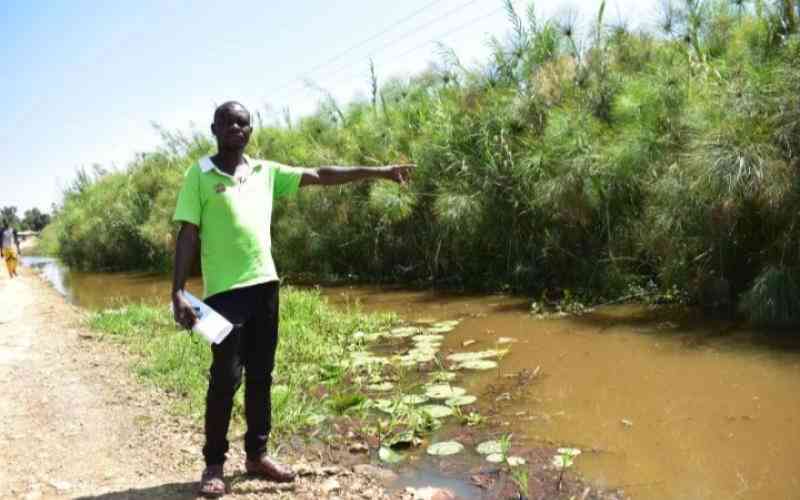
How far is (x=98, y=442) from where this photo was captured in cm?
406

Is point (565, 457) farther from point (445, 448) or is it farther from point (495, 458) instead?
point (445, 448)

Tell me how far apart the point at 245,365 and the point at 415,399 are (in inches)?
73.7

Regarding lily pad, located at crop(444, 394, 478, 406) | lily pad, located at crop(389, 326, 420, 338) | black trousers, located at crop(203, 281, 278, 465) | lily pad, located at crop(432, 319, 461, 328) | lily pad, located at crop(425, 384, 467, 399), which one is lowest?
lily pad, located at crop(444, 394, 478, 406)

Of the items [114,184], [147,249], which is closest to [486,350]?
[147,249]

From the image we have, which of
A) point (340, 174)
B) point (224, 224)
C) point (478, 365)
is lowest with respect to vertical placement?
point (478, 365)

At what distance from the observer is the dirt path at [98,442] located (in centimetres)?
332

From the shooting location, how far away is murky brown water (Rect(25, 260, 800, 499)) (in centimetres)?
347

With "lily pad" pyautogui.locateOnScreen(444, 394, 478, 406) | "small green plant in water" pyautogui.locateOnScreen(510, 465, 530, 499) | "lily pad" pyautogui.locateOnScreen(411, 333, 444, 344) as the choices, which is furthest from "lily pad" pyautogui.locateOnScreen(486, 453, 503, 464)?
"lily pad" pyautogui.locateOnScreen(411, 333, 444, 344)

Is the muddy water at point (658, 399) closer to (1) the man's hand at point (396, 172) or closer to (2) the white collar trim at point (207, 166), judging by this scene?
(1) the man's hand at point (396, 172)

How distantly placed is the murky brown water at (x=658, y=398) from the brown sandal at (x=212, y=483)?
1.77 m

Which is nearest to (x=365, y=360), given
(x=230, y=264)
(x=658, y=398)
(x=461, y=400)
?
(x=461, y=400)

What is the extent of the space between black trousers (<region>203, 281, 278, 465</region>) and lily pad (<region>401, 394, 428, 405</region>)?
1.60m

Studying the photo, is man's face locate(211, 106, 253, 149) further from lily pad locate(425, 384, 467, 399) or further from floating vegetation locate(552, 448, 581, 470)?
lily pad locate(425, 384, 467, 399)

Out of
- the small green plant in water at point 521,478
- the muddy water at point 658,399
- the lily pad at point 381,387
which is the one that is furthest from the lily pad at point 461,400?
the small green plant in water at point 521,478
